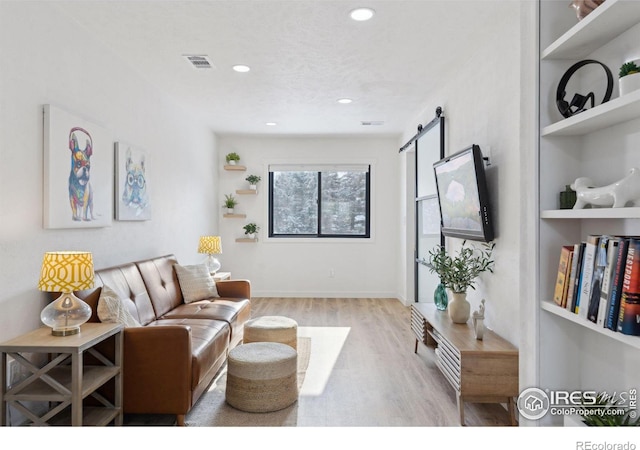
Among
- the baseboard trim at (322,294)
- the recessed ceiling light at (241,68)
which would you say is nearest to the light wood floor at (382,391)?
the baseboard trim at (322,294)

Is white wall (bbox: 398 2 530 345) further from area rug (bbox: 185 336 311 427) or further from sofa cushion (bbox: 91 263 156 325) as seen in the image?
sofa cushion (bbox: 91 263 156 325)

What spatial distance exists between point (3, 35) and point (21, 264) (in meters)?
1.23

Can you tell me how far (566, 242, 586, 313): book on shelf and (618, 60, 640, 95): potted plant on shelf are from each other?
50 cm

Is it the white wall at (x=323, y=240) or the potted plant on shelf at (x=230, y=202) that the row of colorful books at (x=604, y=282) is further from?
the potted plant on shelf at (x=230, y=202)

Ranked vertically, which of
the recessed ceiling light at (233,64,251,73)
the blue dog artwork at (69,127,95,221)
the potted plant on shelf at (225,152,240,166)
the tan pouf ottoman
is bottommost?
the tan pouf ottoman

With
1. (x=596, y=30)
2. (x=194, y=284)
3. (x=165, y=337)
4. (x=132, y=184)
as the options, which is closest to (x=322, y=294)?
(x=194, y=284)

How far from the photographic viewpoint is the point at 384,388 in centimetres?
308

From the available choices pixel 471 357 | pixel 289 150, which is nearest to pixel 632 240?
pixel 471 357

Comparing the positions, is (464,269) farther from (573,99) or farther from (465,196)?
Answer: (573,99)

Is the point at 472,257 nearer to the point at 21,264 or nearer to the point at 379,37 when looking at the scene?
the point at 379,37

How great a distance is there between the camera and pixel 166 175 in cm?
457

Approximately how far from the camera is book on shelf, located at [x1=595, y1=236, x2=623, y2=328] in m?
1.26

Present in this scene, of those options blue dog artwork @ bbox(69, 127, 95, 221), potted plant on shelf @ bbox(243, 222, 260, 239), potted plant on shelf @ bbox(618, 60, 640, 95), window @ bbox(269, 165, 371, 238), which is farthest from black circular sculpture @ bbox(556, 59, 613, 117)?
potted plant on shelf @ bbox(243, 222, 260, 239)

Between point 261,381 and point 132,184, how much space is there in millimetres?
2125
